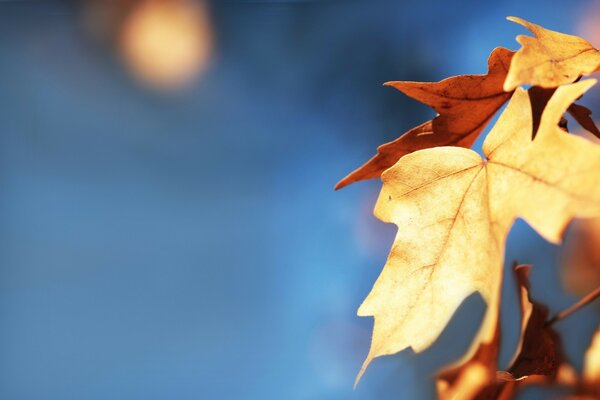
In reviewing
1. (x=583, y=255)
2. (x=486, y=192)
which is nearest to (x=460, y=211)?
(x=486, y=192)

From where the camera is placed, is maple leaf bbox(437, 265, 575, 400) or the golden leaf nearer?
maple leaf bbox(437, 265, 575, 400)

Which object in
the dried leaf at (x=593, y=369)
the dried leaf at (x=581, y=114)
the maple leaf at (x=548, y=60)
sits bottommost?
the dried leaf at (x=593, y=369)

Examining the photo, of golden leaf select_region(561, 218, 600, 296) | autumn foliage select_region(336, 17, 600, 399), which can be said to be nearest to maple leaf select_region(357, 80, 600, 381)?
autumn foliage select_region(336, 17, 600, 399)

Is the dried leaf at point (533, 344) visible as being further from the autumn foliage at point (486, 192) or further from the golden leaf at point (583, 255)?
the golden leaf at point (583, 255)

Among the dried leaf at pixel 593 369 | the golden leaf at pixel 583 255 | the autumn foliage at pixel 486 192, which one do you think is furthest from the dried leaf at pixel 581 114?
the golden leaf at pixel 583 255

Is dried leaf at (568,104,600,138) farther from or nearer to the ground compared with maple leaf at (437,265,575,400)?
farther from the ground

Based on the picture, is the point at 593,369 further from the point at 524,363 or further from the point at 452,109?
the point at 452,109

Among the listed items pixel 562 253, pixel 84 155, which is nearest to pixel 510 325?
pixel 562 253

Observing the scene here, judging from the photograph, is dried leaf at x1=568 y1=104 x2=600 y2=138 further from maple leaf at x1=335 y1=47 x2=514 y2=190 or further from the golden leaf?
the golden leaf
